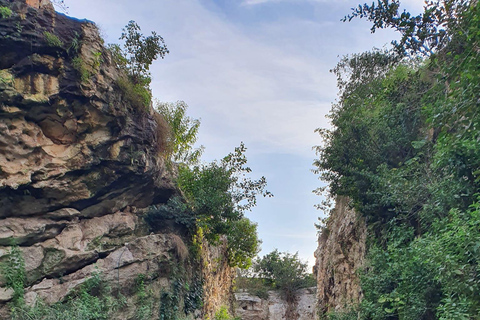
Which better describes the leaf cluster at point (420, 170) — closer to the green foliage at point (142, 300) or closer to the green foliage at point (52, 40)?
the green foliage at point (142, 300)

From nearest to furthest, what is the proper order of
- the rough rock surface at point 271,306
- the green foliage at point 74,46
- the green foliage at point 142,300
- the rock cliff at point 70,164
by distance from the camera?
the rock cliff at point 70,164 < the green foliage at point 74,46 < the green foliage at point 142,300 < the rough rock surface at point 271,306

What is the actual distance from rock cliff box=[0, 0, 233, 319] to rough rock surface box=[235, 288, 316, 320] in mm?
17943

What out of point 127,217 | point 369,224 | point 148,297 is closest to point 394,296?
point 369,224

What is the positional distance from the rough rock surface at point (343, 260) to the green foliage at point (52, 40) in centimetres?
1023

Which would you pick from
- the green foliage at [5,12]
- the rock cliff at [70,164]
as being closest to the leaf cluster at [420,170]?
the rock cliff at [70,164]

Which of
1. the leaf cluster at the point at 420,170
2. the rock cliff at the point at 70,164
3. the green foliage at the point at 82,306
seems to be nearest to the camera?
the leaf cluster at the point at 420,170

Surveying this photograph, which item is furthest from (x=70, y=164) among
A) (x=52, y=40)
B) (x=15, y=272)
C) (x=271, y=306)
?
(x=271, y=306)

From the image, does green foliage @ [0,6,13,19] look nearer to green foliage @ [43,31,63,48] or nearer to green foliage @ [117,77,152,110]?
green foliage @ [43,31,63,48]

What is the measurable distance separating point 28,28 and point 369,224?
1061 centimetres

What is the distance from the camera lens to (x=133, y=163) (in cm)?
970

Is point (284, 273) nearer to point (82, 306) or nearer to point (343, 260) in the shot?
point (343, 260)

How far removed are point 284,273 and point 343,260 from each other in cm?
1518

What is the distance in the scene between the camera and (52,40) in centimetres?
786

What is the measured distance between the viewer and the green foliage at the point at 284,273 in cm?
2814
